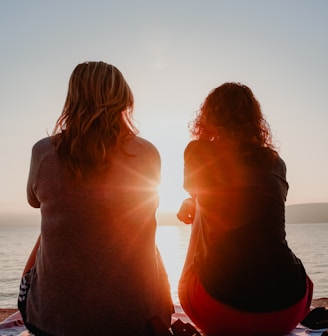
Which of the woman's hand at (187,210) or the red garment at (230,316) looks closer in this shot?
the red garment at (230,316)

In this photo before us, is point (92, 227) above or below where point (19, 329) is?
above

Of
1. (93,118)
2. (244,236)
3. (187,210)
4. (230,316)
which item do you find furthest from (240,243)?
(93,118)

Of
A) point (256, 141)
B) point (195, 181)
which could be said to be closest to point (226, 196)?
point (195, 181)

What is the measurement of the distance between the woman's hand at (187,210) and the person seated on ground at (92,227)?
0.66 metres

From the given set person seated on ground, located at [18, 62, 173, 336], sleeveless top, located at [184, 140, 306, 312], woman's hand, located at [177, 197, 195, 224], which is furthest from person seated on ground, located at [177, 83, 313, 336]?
person seated on ground, located at [18, 62, 173, 336]

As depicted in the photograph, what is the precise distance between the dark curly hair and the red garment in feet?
3.30

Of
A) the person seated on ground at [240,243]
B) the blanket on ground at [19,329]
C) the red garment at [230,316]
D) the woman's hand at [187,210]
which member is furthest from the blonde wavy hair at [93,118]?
the blanket on ground at [19,329]

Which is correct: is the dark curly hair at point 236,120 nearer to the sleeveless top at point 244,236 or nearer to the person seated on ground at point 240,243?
the person seated on ground at point 240,243

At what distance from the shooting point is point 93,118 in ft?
9.04

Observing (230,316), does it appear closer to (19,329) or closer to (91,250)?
(91,250)

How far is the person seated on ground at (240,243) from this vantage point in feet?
9.70

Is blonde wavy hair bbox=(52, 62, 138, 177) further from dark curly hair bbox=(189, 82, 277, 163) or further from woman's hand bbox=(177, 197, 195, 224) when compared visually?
woman's hand bbox=(177, 197, 195, 224)

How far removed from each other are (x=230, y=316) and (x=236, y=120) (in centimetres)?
140

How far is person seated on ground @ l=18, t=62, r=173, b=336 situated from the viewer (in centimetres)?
265
